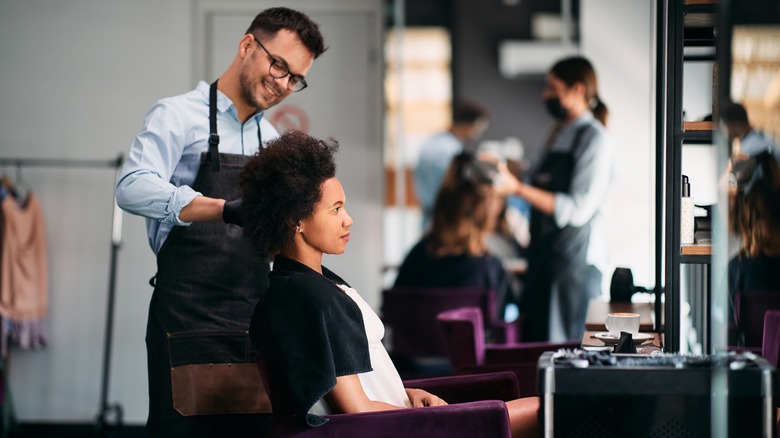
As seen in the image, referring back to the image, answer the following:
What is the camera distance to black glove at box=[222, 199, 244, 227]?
2.25 m

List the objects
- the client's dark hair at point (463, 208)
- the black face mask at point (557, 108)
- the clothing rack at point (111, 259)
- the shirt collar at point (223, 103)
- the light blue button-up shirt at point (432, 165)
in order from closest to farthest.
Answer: the shirt collar at point (223, 103)
the clothing rack at point (111, 259)
the black face mask at point (557, 108)
the client's dark hair at point (463, 208)
the light blue button-up shirt at point (432, 165)

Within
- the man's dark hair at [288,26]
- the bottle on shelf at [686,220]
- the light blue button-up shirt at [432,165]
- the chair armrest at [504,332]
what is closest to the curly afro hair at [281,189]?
the man's dark hair at [288,26]

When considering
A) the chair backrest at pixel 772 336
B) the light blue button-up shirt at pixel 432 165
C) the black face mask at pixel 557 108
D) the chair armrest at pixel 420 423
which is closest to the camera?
the chair backrest at pixel 772 336

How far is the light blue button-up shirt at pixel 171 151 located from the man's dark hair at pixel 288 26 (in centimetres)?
21

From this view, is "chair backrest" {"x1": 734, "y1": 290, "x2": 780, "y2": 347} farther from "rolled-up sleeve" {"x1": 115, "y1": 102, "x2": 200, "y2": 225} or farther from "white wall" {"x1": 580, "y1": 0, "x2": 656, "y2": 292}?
"white wall" {"x1": 580, "y1": 0, "x2": 656, "y2": 292}

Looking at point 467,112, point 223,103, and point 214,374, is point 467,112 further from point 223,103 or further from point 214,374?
point 214,374

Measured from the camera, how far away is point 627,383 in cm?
175

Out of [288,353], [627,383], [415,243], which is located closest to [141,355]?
[415,243]

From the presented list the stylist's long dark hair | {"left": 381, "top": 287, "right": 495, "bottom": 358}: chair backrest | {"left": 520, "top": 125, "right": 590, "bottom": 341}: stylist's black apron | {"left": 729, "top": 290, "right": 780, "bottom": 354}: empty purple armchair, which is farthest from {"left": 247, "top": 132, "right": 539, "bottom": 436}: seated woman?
the stylist's long dark hair

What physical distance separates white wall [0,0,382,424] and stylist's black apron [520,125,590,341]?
1365 millimetres

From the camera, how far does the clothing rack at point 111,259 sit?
15.0ft

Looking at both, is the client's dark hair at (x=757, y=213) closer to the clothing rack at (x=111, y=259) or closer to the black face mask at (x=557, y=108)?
the black face mask at (x=557, y=108)

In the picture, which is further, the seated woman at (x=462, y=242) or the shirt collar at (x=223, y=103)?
the seated woman at (x=462, y=242)

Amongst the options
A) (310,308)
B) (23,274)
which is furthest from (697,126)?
(23,274)
